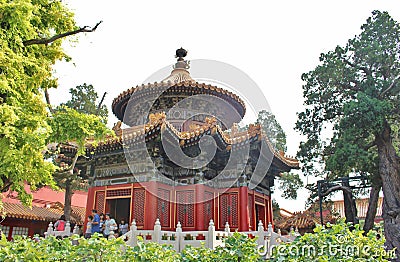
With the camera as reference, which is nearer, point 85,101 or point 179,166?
point 179,166

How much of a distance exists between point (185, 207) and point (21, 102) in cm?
628

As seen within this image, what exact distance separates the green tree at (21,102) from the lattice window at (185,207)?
5.27 metres

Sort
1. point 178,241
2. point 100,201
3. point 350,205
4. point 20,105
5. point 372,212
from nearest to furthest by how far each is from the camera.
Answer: point 20,105 < point 178,241 < point 100,201 < point 372,212 < point 350,205

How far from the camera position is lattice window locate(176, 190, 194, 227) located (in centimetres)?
1084

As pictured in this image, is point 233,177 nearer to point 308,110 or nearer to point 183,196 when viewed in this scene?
point 183,196

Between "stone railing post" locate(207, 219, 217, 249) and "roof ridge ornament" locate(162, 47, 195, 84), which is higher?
"roof ridge ornament" locate(162, 47, 195, 84)

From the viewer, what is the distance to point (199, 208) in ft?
35.7

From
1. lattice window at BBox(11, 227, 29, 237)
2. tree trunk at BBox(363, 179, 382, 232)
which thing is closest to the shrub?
tree trunk at BBox(363, 179, 382, 232)

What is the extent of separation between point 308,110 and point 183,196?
8.60m

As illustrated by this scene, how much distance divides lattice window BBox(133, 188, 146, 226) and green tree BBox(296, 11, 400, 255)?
7.81 metres

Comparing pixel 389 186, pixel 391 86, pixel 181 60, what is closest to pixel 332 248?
pixel 389 186

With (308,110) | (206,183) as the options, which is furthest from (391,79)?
(206,183)

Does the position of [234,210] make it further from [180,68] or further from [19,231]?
[19,231]

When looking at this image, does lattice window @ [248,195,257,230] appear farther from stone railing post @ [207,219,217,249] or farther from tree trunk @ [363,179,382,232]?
tree trunk @ [363,179,382,232]
